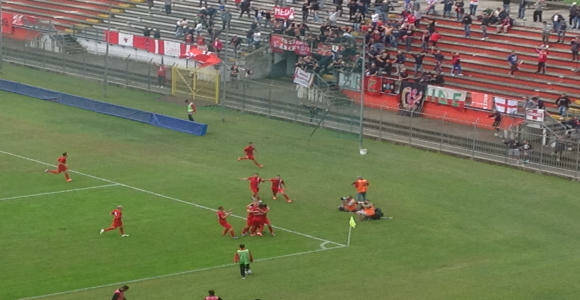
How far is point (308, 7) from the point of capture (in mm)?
78750

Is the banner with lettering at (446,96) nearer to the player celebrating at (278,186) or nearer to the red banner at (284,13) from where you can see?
the red banner at (284,13)

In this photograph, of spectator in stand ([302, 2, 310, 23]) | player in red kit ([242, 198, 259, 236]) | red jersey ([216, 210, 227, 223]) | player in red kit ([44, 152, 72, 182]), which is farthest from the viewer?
spectator in stand ([302, 2, 310, 23])

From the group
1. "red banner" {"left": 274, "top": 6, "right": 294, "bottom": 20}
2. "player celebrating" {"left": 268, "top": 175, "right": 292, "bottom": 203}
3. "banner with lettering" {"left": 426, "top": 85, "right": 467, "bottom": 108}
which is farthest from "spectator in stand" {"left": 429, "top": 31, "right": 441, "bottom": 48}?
"player celebrating" {"left": 268, "top": 175, "right": 292, "bottom": 203}

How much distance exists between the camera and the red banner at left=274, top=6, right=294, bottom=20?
3036 inches

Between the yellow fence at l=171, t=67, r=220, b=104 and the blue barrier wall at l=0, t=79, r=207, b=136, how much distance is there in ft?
20.5

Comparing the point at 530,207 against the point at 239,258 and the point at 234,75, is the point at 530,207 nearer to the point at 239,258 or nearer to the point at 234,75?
the point at 239,258

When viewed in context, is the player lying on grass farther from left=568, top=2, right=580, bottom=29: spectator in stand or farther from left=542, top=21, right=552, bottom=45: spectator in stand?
left=568, top=2, right=580, bottom=29: spectator in stand

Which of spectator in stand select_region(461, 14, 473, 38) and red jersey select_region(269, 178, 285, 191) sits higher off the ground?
spectator in stand select_region(461, 14, 473, 38)

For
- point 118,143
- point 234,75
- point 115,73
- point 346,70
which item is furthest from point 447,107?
point 115,73

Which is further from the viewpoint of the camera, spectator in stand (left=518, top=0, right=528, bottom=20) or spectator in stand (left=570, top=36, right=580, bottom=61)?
spectator in stand (left=518, top=0, right=528, bottom=20)

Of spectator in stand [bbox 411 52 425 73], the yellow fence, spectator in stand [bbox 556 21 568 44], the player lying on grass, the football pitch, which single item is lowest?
the football pitch

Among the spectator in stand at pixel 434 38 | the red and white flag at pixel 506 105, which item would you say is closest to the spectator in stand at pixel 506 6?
the spectator in stand at pixel 434 38

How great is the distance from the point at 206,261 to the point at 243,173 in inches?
543

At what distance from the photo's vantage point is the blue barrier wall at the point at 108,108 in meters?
63.5
